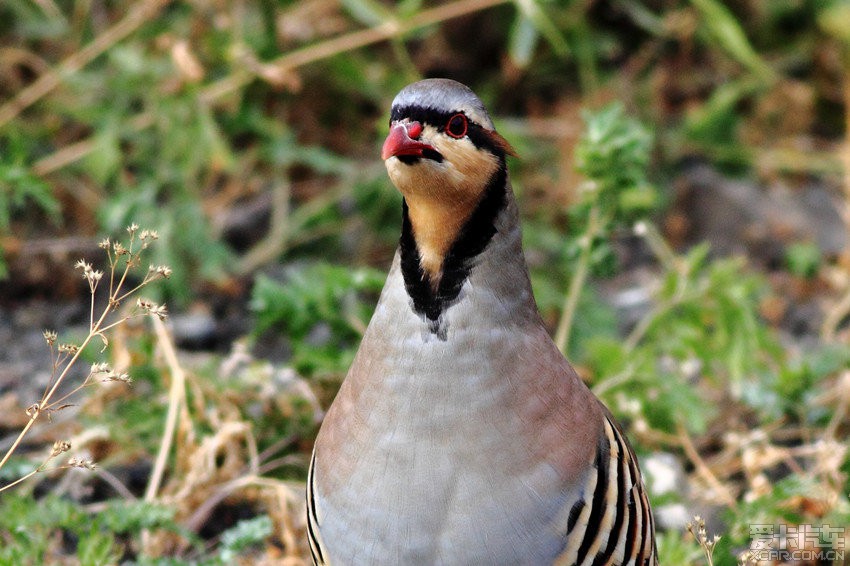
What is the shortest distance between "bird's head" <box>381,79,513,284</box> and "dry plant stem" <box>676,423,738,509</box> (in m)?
1.51

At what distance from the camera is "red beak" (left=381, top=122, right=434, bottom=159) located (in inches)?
83.3

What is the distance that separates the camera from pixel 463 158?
7.13 feet

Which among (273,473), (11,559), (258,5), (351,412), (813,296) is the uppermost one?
(258,5)

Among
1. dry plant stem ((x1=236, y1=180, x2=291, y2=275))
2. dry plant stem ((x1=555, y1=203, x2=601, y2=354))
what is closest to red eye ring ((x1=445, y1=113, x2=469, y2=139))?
dry plant stem ((x1=555, y1=203, x2=601, y2=354))

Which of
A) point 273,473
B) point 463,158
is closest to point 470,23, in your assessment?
point 273,473

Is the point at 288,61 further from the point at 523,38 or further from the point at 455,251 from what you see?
the point at 455,251

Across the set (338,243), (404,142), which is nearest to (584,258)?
(404,142)

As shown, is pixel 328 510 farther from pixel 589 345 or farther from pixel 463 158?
pixel 589 345

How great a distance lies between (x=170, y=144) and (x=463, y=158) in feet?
7.89

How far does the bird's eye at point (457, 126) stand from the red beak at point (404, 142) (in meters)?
0.06

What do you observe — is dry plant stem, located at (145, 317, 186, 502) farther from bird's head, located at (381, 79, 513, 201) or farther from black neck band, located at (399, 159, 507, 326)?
bird's head, located at (381, 79, 513, 201)

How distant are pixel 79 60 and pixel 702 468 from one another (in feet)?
8.91

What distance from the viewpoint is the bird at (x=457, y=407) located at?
221 centimetres

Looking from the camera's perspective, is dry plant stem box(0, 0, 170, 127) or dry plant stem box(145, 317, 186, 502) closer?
dry plant stem box(145, 317, 186, 502)
